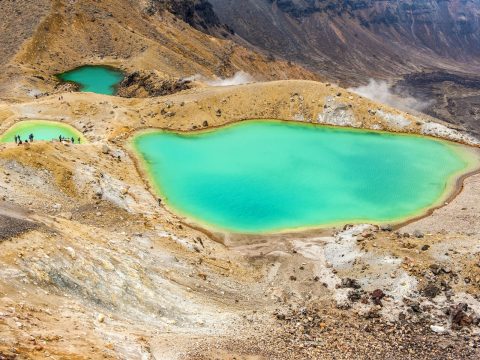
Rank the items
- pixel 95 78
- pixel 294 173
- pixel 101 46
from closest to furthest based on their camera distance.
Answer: pixel 294 173 < pixel 95 78 < pixel 101 46

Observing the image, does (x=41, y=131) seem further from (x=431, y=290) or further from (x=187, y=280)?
(x=431, y=290)

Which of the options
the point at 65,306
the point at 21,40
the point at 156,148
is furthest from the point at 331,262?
the point at 21,40

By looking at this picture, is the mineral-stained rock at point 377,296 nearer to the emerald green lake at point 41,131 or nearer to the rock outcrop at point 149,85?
the emerald green lake at point 41,131

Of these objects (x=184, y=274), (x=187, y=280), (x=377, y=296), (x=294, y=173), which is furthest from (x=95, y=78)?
(x=377, y=296)

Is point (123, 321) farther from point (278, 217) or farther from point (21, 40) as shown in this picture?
point (21, 40)

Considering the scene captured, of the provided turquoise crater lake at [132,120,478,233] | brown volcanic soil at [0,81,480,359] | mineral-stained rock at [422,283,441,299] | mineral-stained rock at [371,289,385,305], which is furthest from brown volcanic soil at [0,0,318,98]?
mineral-stained rock at [422,283,441,299]
